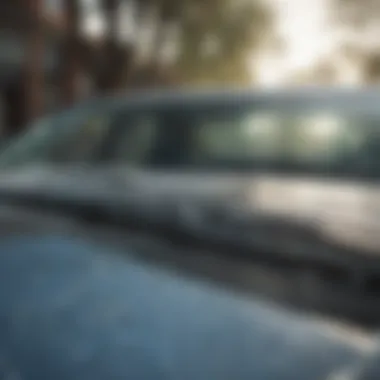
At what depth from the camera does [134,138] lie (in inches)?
176

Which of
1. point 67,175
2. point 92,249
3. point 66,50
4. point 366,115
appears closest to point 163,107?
point 366,115

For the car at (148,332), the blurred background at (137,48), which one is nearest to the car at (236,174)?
the car at (148,332)

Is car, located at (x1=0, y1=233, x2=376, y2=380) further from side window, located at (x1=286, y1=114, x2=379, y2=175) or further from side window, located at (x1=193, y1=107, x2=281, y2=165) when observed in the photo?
side window, located at (x1=193, y1=107, x2=281, y2=165)

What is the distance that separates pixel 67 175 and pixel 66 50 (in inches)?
927

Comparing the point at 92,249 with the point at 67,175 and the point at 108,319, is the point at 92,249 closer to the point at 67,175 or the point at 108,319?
the point at 108,319

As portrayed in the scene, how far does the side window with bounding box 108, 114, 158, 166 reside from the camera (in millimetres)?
4289

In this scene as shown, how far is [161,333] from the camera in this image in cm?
127

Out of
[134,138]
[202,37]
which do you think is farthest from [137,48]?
[134,138]

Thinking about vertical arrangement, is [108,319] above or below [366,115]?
above

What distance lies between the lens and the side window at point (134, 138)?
14.1ft

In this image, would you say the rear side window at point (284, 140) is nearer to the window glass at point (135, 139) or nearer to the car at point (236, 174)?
the car at point (236, 174)

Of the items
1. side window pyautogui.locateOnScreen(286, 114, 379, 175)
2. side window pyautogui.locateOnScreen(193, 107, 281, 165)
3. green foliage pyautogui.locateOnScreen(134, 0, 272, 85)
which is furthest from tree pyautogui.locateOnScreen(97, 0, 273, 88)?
side window pyautogui.locateOnScreen(286, 114, 379, 175)

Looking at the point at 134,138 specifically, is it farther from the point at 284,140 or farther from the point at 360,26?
the point at 360,26

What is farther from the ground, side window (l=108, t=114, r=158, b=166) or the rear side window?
the rear side window
